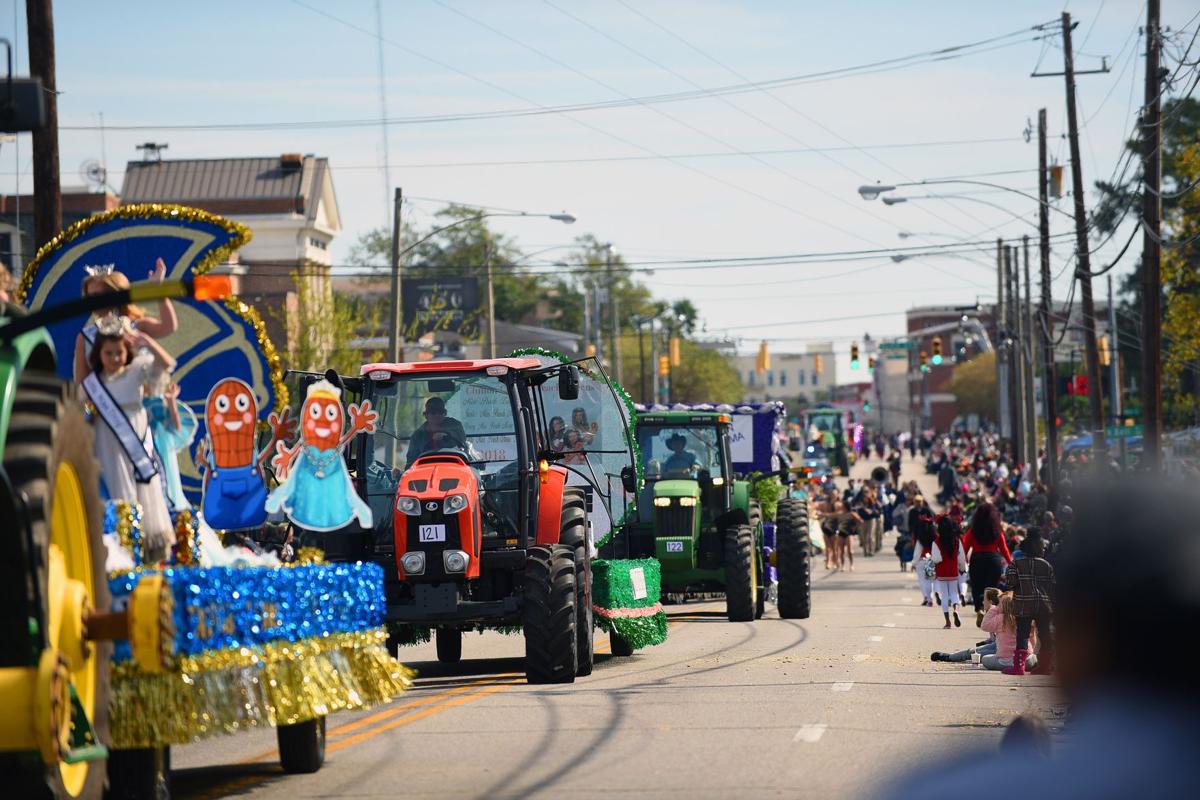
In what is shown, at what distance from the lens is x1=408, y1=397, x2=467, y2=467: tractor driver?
1667cm

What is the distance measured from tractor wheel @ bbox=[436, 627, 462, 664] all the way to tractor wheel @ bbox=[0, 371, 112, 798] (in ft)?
35.4

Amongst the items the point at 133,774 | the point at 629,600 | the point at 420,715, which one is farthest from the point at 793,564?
the point at 133,774

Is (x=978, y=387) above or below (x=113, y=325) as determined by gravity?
above

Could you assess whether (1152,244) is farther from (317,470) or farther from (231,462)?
(231,462)

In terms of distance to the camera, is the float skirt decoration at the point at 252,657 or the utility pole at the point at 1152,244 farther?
the utility pole at the point at 1152,244

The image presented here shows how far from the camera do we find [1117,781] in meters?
3.09

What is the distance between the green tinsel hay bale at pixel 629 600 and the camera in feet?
59.5

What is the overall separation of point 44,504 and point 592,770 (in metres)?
4.59

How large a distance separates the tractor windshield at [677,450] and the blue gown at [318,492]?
44.4 feet

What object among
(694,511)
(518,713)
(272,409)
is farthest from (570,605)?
(694,511)

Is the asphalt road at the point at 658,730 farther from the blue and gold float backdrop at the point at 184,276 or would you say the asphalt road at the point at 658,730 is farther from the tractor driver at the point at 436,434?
the blue and gold float backdrop at the point at 184,276

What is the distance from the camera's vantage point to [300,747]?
10.7 meters

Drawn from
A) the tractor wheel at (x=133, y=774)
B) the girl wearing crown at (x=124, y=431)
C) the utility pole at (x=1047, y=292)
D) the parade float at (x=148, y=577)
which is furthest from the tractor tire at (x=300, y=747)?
the utility pole at (x=1047, y=292)

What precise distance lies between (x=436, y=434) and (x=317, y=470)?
2941 millimetres
